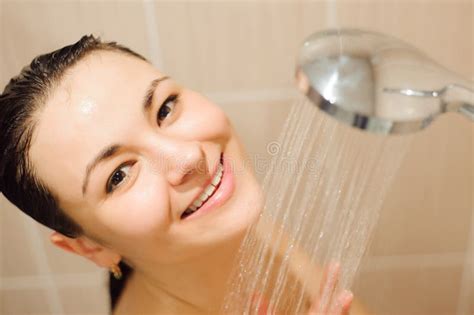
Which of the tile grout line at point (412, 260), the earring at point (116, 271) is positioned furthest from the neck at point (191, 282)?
the tile grout line at point (412, 260)

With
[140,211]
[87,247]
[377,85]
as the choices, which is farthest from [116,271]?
[377,85]

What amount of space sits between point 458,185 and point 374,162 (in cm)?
37

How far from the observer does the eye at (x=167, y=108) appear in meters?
0.63

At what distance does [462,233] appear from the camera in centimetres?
98

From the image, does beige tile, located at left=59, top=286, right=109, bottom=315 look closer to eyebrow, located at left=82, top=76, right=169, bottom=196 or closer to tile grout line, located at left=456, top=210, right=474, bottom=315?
eyebrow, located at left=82, top=76, right=169, bottom=196

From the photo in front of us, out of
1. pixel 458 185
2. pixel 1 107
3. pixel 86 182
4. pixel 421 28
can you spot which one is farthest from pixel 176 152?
pixel 458 185

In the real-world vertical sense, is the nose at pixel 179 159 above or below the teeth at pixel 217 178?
above

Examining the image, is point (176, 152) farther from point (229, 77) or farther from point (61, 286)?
point (61, 286)

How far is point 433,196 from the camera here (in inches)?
37.4

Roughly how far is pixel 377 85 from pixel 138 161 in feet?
1.04

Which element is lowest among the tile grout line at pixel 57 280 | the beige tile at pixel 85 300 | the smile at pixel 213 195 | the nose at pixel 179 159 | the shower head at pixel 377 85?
the beige tile at pixel 85 300

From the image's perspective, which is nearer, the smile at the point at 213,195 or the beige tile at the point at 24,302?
the smile at the point at 213,195

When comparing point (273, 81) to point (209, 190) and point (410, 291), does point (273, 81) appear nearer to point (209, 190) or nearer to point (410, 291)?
point (209, 190)

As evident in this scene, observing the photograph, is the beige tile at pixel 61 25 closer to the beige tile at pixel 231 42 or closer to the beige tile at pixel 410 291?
the beige tile at pixel 231 42
